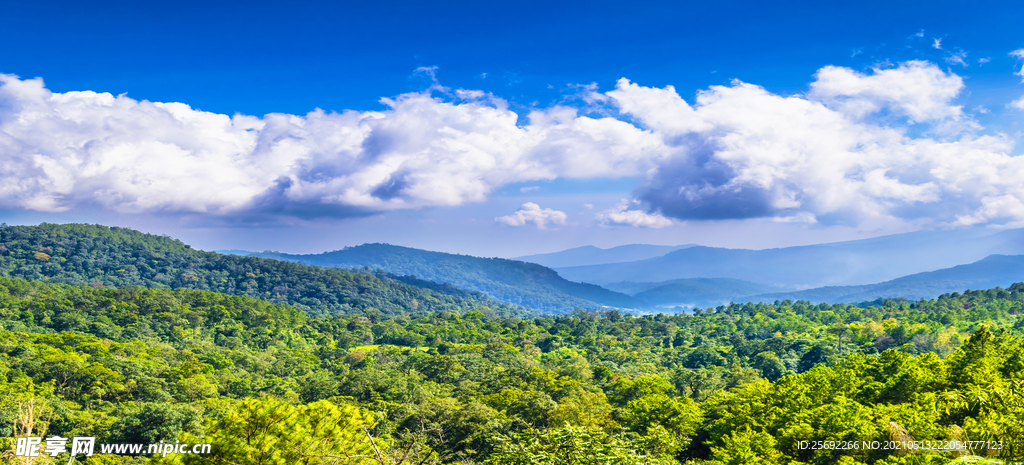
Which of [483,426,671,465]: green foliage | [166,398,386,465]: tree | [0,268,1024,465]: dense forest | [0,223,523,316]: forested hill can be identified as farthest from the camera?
[0,223,523,316]: forested hill

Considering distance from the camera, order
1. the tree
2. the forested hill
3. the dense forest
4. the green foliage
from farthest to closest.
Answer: the forested hill → the dense forest → the tree → the green foliage

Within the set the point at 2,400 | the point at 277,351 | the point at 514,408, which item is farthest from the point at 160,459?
the point at 277,351

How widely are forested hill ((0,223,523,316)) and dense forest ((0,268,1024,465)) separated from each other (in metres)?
47.4

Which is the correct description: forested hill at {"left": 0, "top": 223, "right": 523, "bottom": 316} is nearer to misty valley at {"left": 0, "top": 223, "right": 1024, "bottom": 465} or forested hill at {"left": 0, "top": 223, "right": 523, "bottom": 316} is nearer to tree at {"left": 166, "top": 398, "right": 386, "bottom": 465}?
misty valley at {"left": 0, "top": 223, "right": 1024, "bottom": 465}

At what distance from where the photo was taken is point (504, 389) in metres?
36.3

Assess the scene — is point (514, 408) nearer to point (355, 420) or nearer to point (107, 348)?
point (355, 420)

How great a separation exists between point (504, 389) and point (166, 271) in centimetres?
13832

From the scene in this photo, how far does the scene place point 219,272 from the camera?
146 m

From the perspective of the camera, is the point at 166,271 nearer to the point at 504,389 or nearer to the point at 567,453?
the point at 504,389

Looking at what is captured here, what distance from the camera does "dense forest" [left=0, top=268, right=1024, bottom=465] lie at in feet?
42.8

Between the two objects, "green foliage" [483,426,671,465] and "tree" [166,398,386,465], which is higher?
"green foliage" [483,426,671,465]

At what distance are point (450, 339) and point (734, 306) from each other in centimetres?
6542

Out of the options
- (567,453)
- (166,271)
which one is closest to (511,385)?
(567,453)

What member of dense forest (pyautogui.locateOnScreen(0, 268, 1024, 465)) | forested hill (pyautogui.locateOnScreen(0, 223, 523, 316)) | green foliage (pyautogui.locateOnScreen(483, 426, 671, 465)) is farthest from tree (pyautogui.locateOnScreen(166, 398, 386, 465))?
forested hill (pyautogui.locateOnScreen(0, 223, 523, 316))
